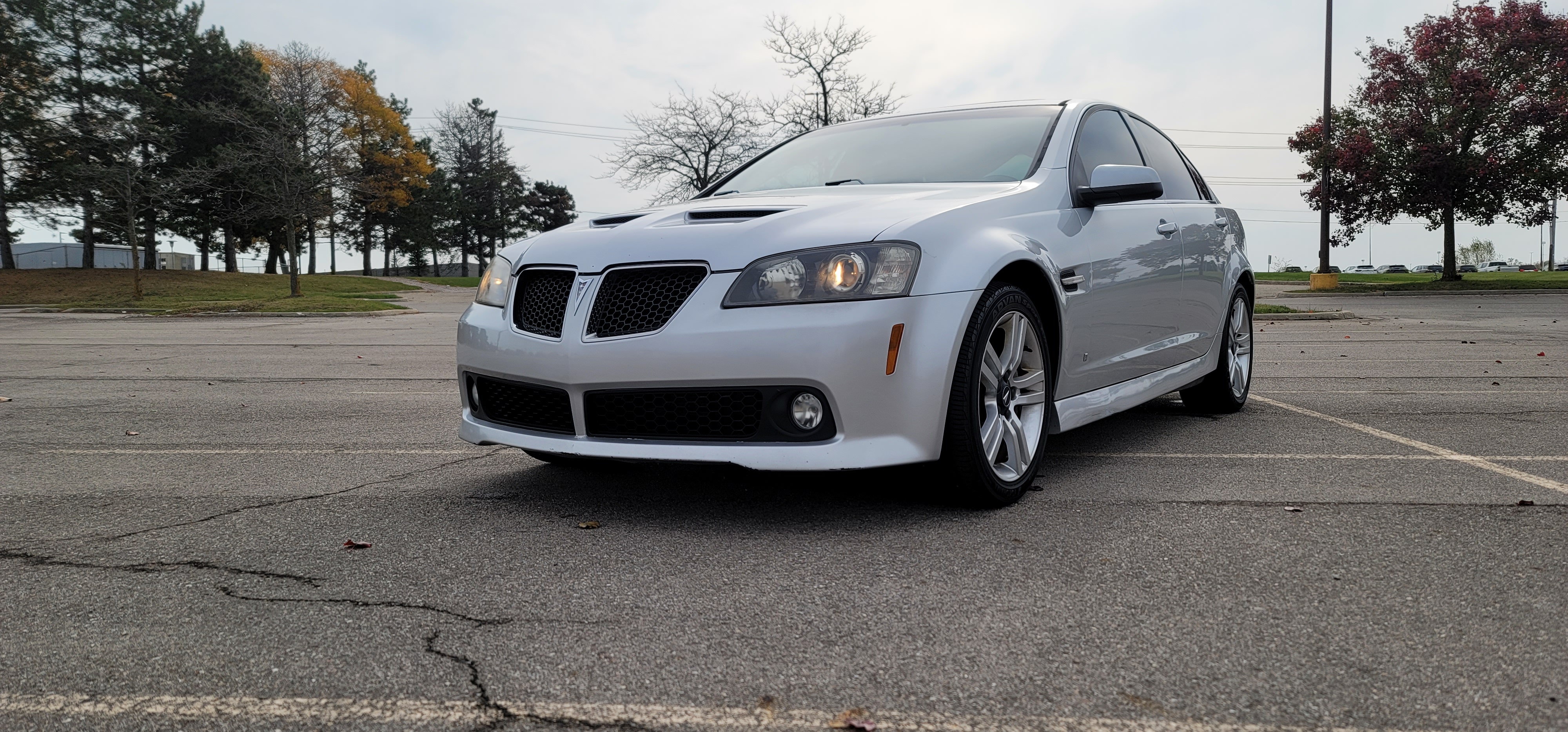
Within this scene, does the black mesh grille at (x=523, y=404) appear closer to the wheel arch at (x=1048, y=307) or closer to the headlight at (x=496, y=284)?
the headlight at (x=496, y=284)

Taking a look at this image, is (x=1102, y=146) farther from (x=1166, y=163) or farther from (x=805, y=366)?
(x=805, y=366)

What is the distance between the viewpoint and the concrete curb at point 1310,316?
17.4m

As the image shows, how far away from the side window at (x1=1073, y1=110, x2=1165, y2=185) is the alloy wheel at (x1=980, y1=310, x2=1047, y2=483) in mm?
962

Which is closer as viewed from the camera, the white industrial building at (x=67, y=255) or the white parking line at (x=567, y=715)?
the white parking line at (x=567, y=715)

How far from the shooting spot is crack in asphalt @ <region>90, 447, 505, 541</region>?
3.66 metres

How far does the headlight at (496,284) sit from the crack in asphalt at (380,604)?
142 centimetres

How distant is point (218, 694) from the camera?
7.35 feet

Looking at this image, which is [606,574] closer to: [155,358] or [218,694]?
[218,694]

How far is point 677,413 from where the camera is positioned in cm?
359

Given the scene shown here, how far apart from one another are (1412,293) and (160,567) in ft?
93.8

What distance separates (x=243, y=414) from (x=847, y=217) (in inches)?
187

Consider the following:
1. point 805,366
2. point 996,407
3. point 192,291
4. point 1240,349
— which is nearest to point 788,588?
point 805,366

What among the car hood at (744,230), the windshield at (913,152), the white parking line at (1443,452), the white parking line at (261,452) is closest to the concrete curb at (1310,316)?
the white parking line at (1443,452)

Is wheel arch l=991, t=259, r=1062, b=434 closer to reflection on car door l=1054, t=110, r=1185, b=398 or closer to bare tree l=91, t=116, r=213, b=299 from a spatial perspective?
reflection on car door l=1054, t=110, r=1185, b=398
